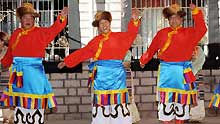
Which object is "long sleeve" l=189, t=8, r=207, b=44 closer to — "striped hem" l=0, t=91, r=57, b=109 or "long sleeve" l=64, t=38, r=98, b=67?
"long sleeve" l=64, t=38, r=98, b=67

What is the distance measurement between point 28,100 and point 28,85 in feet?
0.55

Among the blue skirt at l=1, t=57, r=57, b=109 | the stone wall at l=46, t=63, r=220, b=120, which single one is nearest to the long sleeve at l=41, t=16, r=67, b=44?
the blue skirt at l=1, t=57, r=57, b=109

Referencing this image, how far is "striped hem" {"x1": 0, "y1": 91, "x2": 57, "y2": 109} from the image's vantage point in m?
7.00

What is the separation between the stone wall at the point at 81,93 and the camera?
10.2 metres

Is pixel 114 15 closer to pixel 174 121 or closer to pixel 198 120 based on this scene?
pixel 198 120

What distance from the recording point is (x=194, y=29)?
24.0 feet

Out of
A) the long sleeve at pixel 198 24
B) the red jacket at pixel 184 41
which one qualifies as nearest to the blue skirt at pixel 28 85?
the red jacket at pixel 184 41

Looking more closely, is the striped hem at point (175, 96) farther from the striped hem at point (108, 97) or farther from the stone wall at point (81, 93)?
the stone wall at point (81, 93)

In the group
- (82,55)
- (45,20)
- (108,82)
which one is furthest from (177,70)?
(45,20)

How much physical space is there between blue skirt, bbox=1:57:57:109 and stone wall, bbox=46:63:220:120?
3.08m

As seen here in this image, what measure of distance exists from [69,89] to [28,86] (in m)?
3.19

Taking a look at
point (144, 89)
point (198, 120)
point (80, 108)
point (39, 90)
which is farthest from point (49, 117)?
point (39, 90)

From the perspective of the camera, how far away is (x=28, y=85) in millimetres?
6996

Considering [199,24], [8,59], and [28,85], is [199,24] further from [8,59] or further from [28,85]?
[8,59]
